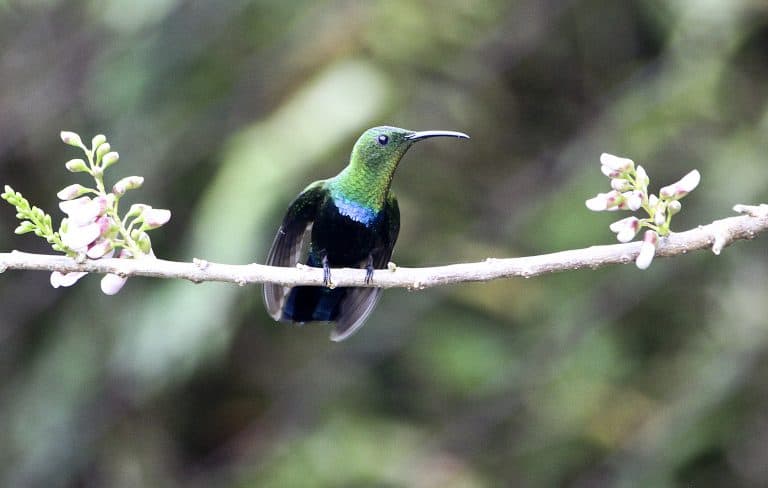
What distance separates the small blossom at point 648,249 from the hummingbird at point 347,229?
1.12 m

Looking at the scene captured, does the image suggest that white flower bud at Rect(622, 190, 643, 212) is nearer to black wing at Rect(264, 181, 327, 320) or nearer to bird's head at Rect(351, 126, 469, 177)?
bird's head at Rect(351, 126, 469, 177)

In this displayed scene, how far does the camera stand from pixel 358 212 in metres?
3.21

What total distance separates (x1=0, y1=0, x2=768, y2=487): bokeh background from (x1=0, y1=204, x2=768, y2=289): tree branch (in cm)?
314

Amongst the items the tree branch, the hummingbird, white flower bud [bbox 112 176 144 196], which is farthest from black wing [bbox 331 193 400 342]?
white flower bud [bbox 112 176 144 196]

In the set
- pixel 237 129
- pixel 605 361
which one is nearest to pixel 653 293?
pixel 605 361

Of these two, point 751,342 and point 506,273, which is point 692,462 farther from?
point 506,273

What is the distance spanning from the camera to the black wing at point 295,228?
10.5ft

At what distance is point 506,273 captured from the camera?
2154 mm

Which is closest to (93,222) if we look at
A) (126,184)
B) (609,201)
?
(126,184)

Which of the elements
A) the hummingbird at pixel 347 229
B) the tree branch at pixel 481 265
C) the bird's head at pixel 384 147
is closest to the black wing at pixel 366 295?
the hummingbird at pixel 347 229

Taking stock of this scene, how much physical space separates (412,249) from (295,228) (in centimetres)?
333

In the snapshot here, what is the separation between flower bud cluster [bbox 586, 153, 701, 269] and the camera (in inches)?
84.1

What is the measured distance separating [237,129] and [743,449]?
3.75 meters

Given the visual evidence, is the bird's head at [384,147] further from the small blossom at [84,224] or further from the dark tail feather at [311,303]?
the small blossom at [84,224]
